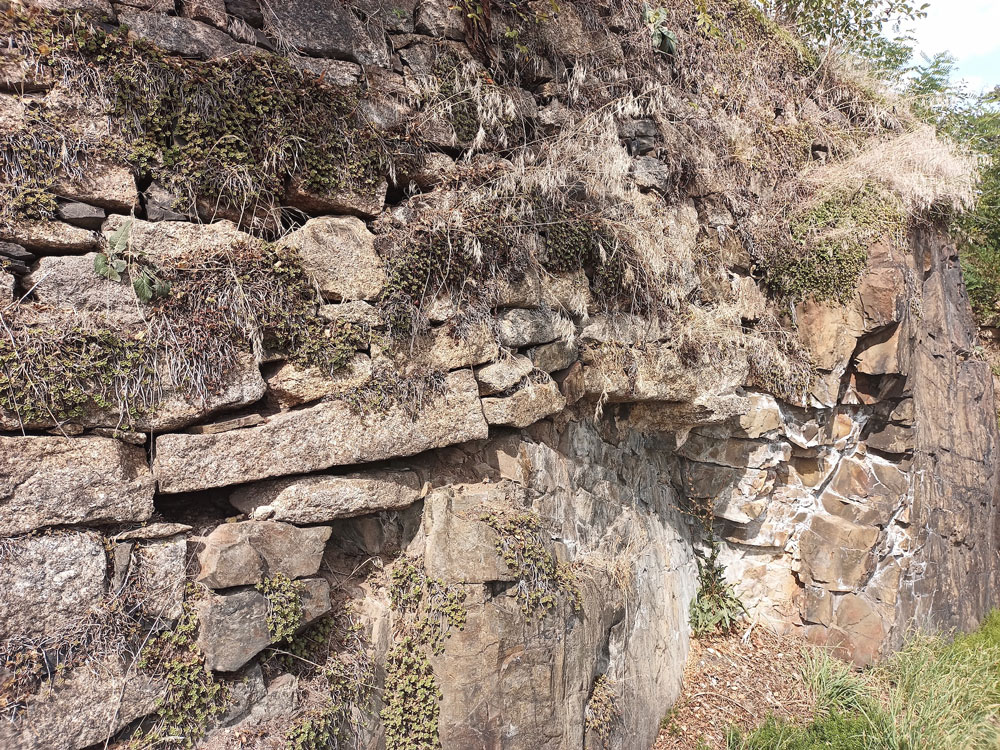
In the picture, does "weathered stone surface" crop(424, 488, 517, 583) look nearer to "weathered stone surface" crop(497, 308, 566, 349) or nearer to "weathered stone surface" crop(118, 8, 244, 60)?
"weathered stone surface" crop(497, 308, 566, 349)

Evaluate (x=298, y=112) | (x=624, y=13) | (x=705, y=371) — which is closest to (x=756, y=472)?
(x=705, y=371)

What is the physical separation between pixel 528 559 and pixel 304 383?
1758 mm

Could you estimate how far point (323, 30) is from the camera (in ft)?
11.5

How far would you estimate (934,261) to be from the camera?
646cm

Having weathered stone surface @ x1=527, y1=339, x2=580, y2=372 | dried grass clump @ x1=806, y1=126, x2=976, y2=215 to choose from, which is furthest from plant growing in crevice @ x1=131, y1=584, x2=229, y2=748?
dried grass clump @ x1=806, y1=126, x2=976, y2=215

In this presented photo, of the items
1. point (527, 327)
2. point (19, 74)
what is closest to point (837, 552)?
point (527, 327)

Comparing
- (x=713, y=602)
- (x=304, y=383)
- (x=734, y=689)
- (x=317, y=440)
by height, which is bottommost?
(x=734, y=689)

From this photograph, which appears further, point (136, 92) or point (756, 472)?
point (756, 472)

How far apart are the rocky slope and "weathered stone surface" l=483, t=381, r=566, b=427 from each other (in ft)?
0.07

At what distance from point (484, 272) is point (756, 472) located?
3816 millimetres

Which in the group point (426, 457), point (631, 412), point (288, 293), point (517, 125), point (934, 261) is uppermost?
point (934, 261)

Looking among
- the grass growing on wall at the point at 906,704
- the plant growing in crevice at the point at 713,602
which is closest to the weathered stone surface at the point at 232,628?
the grass growing on wall at the point at 906,704

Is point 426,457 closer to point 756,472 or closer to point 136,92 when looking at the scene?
point 136,92

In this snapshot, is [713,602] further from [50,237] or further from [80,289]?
[50,237]
